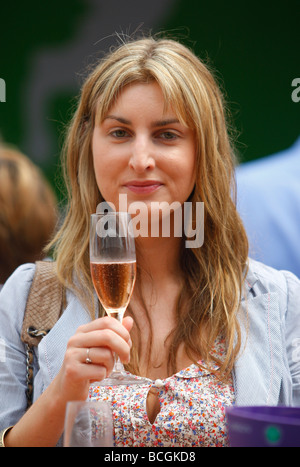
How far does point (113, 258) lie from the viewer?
5.01 ft

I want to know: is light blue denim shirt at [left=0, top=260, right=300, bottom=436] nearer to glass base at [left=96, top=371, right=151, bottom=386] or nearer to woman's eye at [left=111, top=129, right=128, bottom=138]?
glass base at [left=96, top=371, right=151, bottom=386]

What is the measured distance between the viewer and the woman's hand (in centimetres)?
144

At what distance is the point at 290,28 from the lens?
4.53 m

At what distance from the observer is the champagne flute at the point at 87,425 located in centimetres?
111

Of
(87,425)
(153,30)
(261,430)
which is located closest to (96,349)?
(87,425)

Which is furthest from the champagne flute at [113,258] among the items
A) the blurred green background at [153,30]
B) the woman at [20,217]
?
the blurred green background at [153,30]

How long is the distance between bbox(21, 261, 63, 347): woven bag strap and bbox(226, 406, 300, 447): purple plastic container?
112 centimetres

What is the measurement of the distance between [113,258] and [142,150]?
0.58 metres

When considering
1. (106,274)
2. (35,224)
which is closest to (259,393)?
(106,274)

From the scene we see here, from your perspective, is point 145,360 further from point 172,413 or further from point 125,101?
point 125,101

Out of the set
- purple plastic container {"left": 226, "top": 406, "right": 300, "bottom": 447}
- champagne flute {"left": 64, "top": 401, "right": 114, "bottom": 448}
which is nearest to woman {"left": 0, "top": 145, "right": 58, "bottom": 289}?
champagne flute {"left": 64, "top": 401, "right": 114, "bottom": 448}

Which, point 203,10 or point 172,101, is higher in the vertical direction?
point 203,10

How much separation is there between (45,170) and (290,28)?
6.41ft

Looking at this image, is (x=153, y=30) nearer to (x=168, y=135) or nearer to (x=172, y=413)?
(x=168, y=135)
